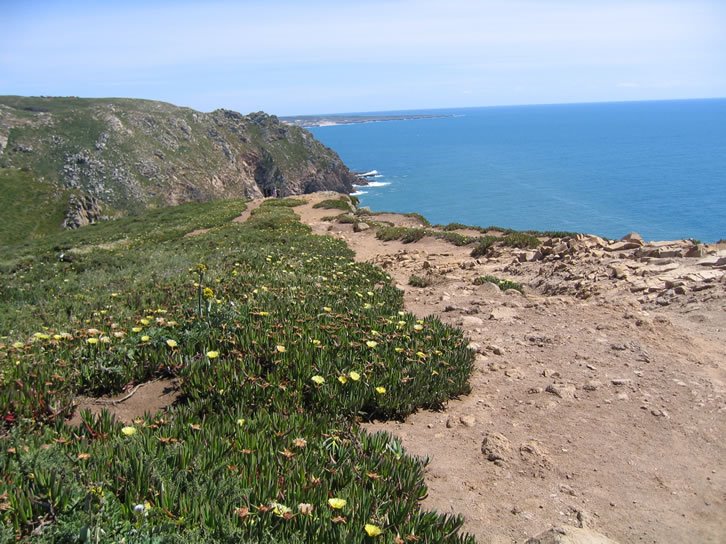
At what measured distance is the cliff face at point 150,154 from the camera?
9525 centimetres

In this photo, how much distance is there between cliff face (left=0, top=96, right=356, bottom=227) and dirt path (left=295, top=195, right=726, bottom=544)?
74.6m

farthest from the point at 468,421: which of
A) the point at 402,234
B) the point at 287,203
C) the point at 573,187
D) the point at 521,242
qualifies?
the point at 573,187

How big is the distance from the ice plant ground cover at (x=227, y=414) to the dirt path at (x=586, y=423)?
0.59 meters

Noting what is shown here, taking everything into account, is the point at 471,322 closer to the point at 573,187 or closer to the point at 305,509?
the point at 305,509

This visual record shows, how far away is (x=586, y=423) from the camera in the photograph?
6.06 metres

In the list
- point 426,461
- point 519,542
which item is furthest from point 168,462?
point 519,542

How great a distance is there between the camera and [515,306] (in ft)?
34.4

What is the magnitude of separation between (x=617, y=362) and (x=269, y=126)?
146 metres

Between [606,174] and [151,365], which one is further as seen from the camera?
[606,174]

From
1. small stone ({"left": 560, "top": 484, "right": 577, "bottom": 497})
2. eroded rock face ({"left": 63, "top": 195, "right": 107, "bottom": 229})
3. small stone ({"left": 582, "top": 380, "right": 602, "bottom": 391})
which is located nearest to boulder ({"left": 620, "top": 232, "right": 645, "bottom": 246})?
small stone ({"left": 582, "top": 380, "right": 602, "bottom": 391})

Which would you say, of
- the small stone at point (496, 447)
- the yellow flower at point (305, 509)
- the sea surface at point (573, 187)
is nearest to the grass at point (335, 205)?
the small stone at point (496, 447)

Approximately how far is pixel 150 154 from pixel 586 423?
116 metres

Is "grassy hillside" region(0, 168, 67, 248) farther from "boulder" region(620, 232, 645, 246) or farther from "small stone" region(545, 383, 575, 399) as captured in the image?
"small stone" region(545, 383, 575, 399)

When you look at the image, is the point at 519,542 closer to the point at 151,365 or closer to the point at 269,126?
the point at 151,365
